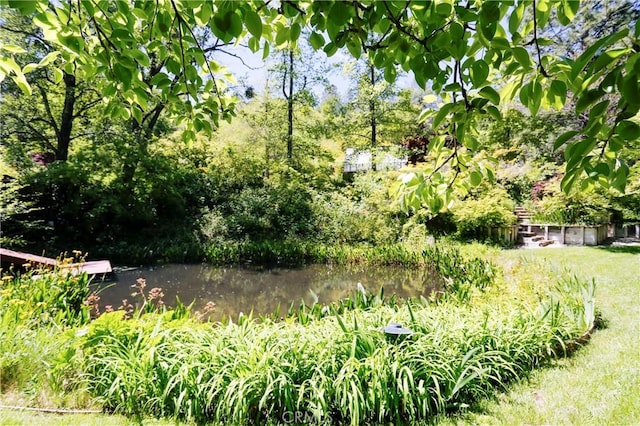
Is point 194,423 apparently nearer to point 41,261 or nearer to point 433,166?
point 433,166

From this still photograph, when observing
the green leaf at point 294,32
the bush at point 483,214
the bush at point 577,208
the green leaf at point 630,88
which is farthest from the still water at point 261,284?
the green leaf at point 630,88

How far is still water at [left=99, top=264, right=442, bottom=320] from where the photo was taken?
21.2 ft

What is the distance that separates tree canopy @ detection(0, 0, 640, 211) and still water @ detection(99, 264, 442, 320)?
5.01 m

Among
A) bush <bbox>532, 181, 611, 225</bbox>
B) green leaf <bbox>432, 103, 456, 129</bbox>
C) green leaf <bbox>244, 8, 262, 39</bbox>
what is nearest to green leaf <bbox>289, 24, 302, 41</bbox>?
green leaf <bbox>244, 8, 262, 39</bbox>

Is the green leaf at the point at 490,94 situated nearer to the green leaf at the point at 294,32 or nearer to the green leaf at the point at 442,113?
the green leaf at the point at 442,113

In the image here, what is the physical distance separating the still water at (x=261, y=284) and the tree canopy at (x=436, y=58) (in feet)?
16.4

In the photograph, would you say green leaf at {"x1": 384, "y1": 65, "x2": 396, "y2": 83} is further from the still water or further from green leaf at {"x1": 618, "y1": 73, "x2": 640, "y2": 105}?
the still water

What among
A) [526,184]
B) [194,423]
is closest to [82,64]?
[194,423]

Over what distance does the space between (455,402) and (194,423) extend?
6.19 ft

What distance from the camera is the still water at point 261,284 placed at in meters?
6.45

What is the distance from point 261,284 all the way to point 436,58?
293 inches

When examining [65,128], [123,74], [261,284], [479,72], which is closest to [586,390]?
[479,72]

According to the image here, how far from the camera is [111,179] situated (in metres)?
10.1

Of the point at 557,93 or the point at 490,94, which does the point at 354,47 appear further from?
the point at 557,93
